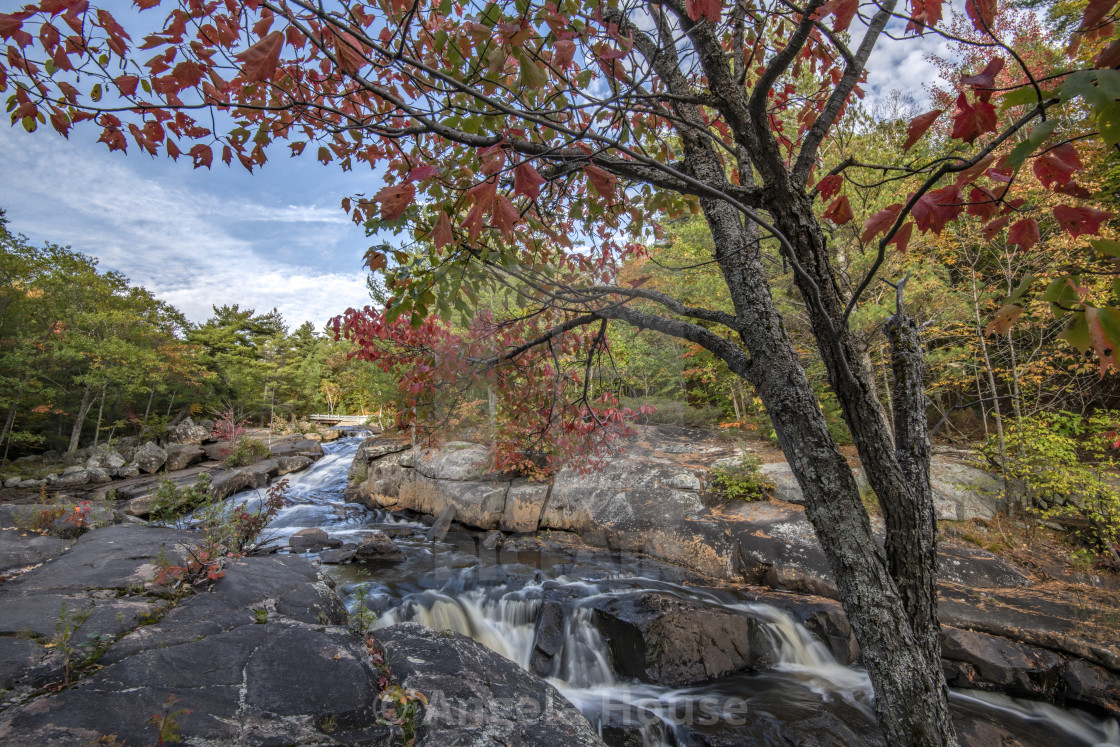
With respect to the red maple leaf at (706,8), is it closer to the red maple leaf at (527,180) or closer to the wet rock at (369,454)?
the red maple leaf at (527,180)

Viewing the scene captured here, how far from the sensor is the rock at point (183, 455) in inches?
597

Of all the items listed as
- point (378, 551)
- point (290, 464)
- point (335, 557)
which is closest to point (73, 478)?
point (290, 464)

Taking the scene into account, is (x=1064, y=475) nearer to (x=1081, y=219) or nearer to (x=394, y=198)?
(x=1081, y=219)

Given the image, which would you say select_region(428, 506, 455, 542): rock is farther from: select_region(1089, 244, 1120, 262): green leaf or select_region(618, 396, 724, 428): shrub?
select_region(1089, 244, 1120, 262): green leaf

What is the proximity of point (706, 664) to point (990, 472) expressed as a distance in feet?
22.5

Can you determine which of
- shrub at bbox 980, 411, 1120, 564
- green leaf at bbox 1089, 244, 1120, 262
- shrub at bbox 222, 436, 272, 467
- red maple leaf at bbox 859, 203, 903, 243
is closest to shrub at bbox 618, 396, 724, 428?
shrub at bbox 980, 411, 1120, 564

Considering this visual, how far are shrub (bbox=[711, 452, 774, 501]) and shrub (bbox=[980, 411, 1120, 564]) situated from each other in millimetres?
3637

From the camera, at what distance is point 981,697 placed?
4.46 m

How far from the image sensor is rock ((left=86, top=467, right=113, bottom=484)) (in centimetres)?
1362

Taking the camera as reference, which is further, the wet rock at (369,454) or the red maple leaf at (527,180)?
the wet rock at (369,454)

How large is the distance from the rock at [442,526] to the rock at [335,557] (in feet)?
5.57

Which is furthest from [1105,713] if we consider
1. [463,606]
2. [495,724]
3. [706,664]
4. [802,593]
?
[463,606]

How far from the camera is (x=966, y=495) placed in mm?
7789

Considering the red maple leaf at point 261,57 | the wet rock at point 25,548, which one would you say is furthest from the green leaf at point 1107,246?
the wet rock at point 25,548
